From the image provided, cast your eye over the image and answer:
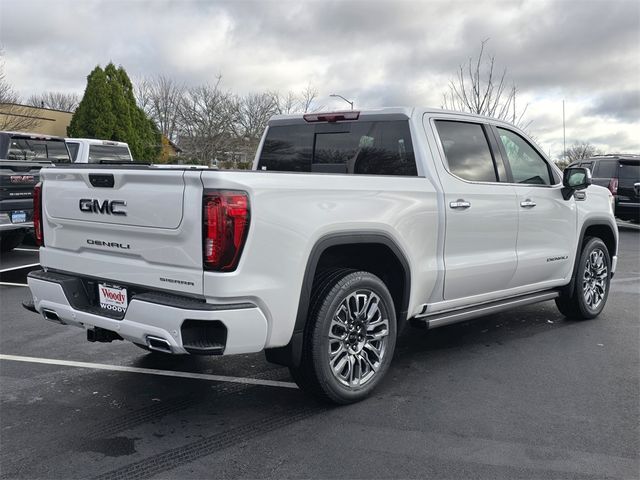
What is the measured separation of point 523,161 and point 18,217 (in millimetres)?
7607

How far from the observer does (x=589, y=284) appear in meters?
6.34

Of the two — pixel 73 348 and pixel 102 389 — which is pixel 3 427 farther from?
pixel 73 348

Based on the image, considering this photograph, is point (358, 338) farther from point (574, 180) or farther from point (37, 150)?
point (37, 150)

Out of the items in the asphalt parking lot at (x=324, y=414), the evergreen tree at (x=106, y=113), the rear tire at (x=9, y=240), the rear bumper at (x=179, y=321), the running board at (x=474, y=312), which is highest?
the evergreen tree at (x=106, y=113)

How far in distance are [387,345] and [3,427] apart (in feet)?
7.98

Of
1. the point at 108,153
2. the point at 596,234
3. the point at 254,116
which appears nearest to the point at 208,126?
the point at 254,116

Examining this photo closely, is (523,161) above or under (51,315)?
above

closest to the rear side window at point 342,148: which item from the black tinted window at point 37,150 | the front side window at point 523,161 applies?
the front side window at point 523,161

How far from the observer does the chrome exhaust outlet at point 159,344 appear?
10.8 ft

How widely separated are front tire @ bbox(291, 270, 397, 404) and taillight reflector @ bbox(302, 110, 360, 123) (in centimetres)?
148

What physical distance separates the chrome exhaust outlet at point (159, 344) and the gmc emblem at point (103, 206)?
76 centimetres

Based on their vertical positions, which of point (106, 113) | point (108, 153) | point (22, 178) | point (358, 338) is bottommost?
point (358, 338)

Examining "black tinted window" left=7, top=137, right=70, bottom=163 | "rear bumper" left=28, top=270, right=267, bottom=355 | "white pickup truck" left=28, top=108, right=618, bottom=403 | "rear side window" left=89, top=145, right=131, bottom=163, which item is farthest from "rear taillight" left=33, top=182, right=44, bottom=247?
"rear side window" left=89, top=145, right=131, bottom=163

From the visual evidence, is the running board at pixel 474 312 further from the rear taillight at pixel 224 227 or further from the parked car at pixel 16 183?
Answer: the parked car at pixel 16 183
